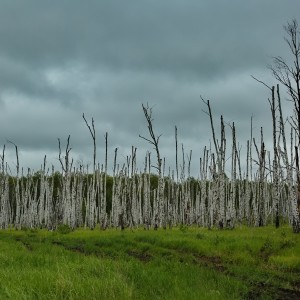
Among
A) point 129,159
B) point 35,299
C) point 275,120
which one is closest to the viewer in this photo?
point 35,299

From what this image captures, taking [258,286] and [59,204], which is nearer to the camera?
[258,286]

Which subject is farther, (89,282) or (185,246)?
(185,246)

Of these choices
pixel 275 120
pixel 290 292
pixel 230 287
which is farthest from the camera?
pixel 275 120

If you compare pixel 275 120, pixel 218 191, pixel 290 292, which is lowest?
pixel 290 292

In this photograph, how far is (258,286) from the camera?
9.73 m

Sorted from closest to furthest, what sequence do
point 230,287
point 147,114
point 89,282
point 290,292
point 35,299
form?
1. point 35,299
2. point 89,282
3. point 230,287
4. point 290,292
5. point 147,114

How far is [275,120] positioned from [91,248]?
15.1m

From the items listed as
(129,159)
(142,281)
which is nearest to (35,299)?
(142,281)

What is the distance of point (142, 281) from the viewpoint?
8.77 m

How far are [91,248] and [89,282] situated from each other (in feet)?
37.5

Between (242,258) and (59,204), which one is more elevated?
(59,204)

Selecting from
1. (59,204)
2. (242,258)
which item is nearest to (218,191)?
(242,258)

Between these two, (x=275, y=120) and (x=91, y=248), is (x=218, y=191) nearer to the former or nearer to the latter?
(x=275, y=120)

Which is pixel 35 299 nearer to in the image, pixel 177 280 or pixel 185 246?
pixel 177 280
